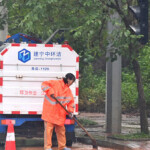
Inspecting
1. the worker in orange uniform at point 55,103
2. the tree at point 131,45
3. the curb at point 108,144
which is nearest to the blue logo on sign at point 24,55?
the worker in orange uniform at point 55,103

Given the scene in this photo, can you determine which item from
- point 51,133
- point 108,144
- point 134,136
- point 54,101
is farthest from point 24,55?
point 134,136

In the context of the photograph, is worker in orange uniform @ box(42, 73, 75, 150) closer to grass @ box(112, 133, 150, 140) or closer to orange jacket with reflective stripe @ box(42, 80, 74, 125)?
orange jacket with reflective stripe @ box(42, 80, 74, 125)

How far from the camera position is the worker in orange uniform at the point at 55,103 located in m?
11.6

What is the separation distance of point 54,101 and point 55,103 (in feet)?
0.16

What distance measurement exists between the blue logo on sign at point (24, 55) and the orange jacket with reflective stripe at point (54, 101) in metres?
0.90

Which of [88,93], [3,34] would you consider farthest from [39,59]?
[88,93]

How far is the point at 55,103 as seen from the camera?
11.6 metres

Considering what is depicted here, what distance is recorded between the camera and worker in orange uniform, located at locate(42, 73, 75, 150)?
1158 centimetres

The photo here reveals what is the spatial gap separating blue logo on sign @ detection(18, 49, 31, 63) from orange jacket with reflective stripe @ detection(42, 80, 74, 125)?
0.90 m

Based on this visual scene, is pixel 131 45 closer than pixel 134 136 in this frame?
Yes

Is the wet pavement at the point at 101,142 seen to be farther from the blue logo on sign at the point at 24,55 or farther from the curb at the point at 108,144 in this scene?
the blue logo on sign at the point at 24,55

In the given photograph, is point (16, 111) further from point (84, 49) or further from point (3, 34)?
point (3, 34)

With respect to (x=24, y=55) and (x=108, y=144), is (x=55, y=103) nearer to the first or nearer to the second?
(x=24, y=55)

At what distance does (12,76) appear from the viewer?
12.2 meters
